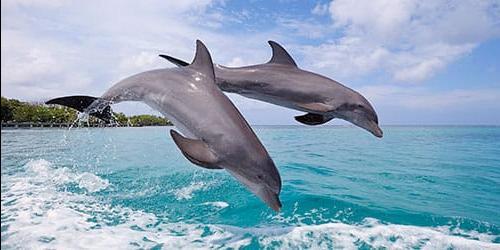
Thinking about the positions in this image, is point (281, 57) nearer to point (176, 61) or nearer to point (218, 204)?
point (176, 61)

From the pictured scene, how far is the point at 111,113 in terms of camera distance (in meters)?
4.69


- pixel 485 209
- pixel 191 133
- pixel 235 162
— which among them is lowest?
pixel 485 209

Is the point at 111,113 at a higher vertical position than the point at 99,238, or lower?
higher

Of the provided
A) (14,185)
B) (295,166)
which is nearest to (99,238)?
(14,185)

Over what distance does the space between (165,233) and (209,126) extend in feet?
20.4

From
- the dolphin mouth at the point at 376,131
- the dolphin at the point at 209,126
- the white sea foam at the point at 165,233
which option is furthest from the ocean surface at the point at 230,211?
the dolphin mouth at the point at 376,131

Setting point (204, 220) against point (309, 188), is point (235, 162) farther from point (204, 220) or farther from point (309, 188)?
point (309, 188)

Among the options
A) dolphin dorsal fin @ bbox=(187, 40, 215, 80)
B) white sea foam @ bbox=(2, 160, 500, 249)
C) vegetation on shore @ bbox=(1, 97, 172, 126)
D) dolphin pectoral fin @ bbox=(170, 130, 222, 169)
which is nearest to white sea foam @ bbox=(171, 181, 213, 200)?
white sea foam @ bbox=(2, 160, 500, 249)

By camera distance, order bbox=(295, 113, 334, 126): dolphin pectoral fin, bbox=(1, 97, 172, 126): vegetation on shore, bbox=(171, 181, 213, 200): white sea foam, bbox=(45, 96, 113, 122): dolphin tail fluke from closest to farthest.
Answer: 1. bbox=(1, 97, 172, 126): vegetation on shore
2. bbox=(295, 113, 334, 126): dolphin pectoral fin
3. bbox=(45, 96, 113, 122): dolphin tail fluke
4. bbox=(171, 181, 213, 200): white sea foam

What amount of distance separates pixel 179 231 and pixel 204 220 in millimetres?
1037

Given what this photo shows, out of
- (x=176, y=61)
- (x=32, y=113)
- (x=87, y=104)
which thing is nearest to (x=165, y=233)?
(x=87, y=104)

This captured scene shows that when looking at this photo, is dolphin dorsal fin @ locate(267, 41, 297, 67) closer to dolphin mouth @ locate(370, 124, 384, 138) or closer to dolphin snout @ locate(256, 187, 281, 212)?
dolphin mouth @ locate(370, 124, 384, 138)

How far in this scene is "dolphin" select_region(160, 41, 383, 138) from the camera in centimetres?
358

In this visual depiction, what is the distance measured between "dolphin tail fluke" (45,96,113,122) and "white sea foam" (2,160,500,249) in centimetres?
412
